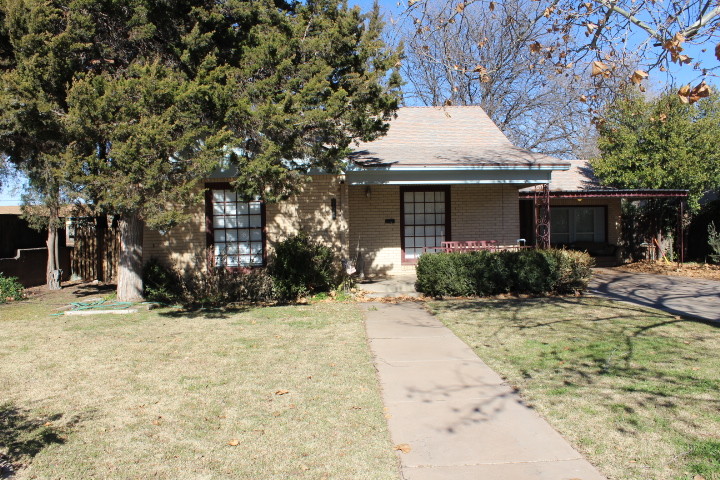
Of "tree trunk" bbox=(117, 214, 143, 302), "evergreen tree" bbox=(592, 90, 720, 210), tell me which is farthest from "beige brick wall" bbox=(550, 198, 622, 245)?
"tree trunk" bbox=(117, 214, 143, 302)

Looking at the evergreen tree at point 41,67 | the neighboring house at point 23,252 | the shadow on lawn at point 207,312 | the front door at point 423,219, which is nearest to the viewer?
the evergreen tree at point 41,67

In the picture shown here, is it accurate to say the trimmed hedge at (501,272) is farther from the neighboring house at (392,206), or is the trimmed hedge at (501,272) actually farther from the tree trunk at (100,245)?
the tree trunk at (100,245)

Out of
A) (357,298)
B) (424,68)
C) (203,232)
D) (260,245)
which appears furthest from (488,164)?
(424,68)

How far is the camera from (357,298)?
12.0 meters

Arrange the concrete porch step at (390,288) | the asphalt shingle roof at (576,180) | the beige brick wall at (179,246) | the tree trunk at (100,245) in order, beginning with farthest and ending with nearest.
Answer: the asphalt shingle roof at (576,180) → the tree trunk at (100,245) → the beige brick wall at (179,246) → the concrete porch step at (390,288)

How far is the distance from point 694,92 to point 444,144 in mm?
9162

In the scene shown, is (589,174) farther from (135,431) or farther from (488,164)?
(135,431)

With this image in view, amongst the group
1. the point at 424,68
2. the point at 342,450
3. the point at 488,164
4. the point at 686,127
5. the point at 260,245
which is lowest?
the point at 342,450

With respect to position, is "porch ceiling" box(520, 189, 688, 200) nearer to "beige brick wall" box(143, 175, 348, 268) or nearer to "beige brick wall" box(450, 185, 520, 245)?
"beige brick wall" box(450, 185, 520, 245)

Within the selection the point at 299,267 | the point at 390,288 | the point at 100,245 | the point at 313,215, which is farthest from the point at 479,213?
the point at 100,245

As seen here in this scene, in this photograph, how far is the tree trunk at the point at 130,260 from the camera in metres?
11.4

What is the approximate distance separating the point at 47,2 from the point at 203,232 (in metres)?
5.57

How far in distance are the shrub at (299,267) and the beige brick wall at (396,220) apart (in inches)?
106

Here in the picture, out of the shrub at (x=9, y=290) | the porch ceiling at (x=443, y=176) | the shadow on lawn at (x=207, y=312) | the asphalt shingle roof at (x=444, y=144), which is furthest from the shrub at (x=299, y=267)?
the shrub at (x=9, y=290)
